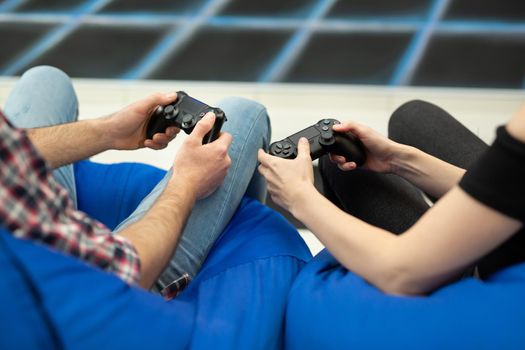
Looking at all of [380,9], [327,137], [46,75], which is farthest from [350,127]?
[380,9]

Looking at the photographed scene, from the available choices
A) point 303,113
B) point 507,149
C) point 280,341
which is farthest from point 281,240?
point 303,113

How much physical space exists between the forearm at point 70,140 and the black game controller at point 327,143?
0.36 metres

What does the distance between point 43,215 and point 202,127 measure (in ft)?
1.25

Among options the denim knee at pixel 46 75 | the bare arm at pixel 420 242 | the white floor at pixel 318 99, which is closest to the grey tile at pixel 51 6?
the white floor at pixel 318 99

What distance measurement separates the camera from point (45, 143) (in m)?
1.18

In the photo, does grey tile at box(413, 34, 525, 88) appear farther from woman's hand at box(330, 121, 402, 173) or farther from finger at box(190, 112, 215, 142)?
finger at box(190, 112, 215, 142)

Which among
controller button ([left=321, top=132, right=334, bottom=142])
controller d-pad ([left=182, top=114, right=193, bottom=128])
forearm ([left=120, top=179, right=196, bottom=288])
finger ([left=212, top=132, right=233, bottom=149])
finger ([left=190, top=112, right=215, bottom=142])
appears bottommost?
forearm ([left=120, top=179, right=196, bottom=288])

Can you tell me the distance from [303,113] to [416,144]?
857 millimetres

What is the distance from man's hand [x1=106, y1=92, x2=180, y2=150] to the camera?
1.15 metres

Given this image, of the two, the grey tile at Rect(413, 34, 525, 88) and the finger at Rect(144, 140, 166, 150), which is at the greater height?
the finger at Rect(144, 140, 166, 150)

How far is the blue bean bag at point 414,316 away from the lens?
30.3 inches

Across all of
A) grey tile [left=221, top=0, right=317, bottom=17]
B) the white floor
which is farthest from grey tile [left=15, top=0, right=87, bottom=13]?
grey tile [left=221, top=0, right=317, bottom=17]

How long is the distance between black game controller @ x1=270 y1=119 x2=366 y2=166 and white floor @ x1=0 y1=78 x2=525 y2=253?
0.90 metres

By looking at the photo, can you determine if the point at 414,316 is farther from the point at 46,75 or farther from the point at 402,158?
the point at 46,75
